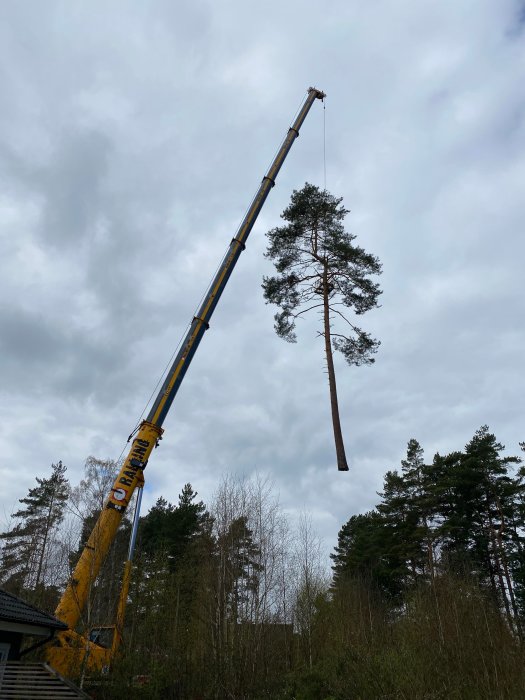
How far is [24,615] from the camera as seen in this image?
9.92 m

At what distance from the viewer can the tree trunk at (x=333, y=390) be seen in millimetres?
12039

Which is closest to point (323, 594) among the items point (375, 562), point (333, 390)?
point (375, 562)

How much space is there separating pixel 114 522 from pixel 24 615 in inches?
97.6

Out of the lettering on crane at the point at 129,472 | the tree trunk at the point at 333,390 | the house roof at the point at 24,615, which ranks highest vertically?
the tree trunk at the point at 333,390

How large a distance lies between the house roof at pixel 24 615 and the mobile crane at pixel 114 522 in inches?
8.6

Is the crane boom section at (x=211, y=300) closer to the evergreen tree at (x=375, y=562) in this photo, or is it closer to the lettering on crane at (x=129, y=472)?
the lettering on crane at (x=129, y=472)

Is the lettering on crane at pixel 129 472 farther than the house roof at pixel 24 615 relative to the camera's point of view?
Yes

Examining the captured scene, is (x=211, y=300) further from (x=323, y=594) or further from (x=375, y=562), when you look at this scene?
(x=375, y=562)

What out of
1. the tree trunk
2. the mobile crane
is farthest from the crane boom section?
the tree trunk

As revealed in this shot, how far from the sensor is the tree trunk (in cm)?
1204

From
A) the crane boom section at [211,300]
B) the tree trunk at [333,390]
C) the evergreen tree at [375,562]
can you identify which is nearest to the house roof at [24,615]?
the crane boom section at [211,300]

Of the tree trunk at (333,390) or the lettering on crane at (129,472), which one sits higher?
the tree trunk at (333,390)

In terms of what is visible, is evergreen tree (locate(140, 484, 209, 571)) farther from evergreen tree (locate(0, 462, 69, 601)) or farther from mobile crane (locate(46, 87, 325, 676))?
mobile crane (locate(46, 87, 325, 676))

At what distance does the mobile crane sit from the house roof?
0.72 feet
